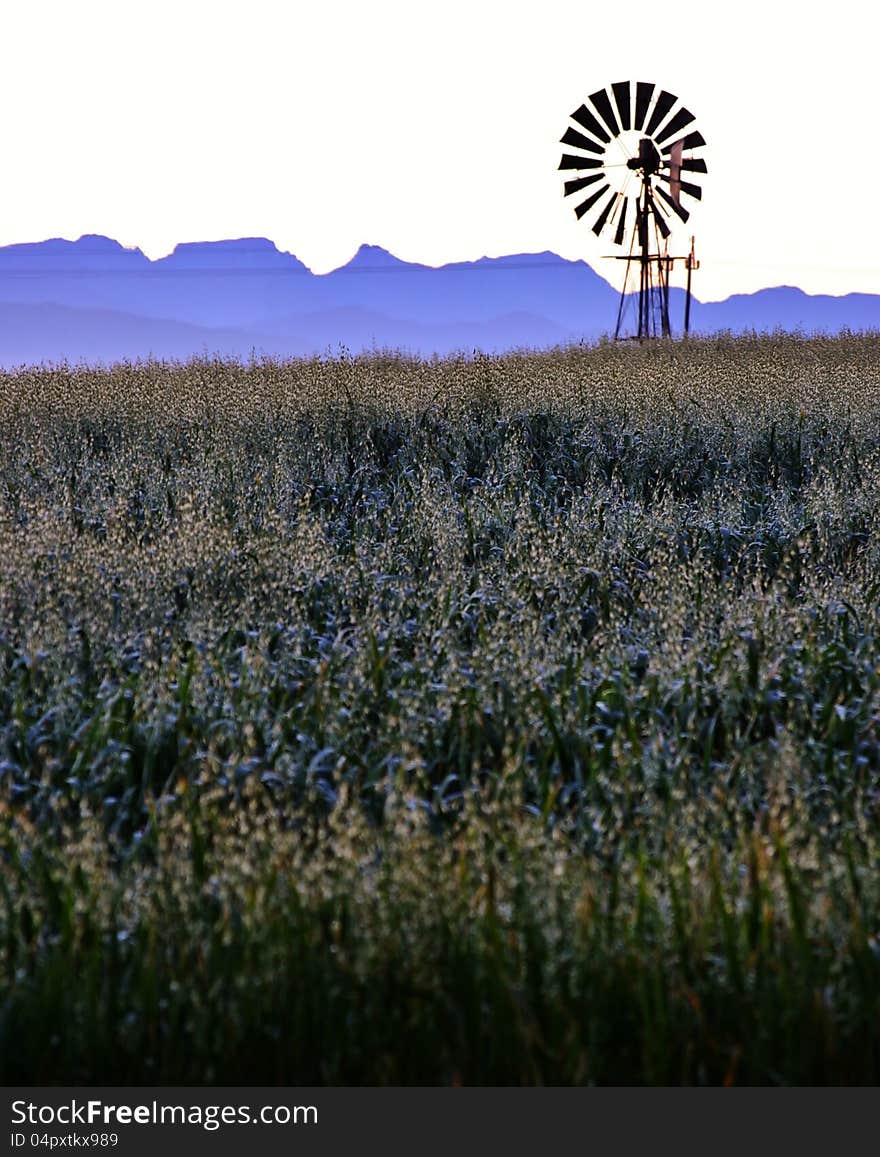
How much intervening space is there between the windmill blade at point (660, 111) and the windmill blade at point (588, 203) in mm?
1742

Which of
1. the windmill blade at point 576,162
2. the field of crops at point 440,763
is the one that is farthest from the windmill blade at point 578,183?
the field of crops at point 440,763

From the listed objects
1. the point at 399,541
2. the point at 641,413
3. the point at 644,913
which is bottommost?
A: the point at 644,913

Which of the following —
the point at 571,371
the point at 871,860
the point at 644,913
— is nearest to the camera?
the point at 644,913

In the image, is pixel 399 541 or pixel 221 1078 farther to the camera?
pixel 399 541

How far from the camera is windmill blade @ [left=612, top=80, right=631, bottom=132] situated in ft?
83.8

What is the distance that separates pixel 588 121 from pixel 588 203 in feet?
7.26

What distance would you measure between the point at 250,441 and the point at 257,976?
778 cm

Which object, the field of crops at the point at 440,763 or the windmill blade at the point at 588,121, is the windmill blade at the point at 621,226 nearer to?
the windmill blade at the point at 588,121

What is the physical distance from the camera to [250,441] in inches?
400

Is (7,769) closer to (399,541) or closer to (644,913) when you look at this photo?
(644,913)

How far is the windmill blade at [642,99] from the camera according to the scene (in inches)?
1001

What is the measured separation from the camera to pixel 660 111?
25812 mm

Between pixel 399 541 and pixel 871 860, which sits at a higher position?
pixel 399 541
